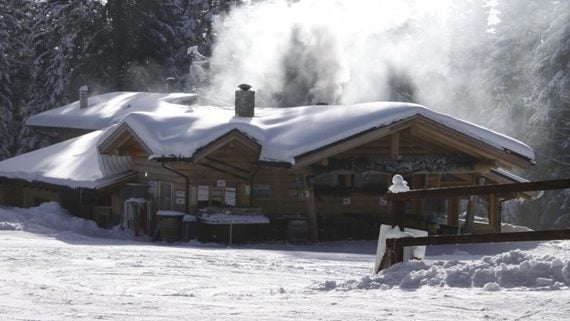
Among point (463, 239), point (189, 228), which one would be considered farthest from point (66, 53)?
point (463, 239)

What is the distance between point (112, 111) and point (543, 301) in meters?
30.4

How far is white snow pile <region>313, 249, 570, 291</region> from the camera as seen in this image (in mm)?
8344

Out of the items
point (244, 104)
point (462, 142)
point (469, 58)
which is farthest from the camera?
point (469, 58)

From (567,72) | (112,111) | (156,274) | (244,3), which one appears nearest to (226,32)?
(244,3)

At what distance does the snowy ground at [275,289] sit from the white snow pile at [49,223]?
7645 mm

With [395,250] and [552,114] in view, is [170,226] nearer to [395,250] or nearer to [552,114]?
[395,250]

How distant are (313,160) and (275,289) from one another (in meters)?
11.8

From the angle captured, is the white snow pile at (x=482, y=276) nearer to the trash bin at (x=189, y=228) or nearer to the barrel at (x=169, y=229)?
the trash bin at (x=189, y=228)

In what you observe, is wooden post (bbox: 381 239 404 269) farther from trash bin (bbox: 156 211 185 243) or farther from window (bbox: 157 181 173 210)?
window (bbox: 157 181 173 210)

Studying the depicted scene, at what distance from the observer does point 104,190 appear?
24297 millimetres

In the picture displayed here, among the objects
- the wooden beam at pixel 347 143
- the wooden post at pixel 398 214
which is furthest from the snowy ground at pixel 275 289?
the wooden beam at pixel 347 143

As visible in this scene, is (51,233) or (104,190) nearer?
(51,233)

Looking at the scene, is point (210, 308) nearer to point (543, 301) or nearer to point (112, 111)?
point (543, 301)

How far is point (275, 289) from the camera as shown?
9430 mm
